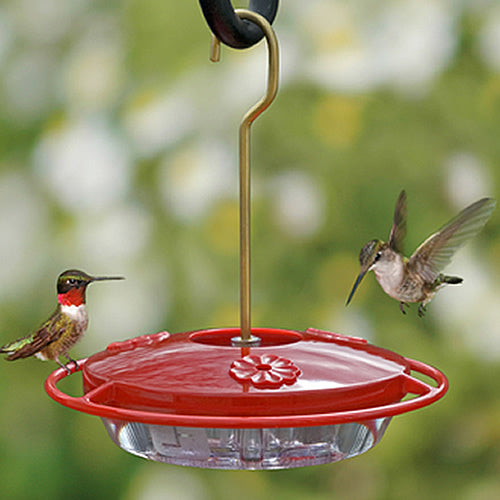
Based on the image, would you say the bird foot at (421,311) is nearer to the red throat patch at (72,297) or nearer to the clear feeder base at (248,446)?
the clear feeder base at (248,446)

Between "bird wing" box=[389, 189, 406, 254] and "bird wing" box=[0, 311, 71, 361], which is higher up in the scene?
"bird wing" box=[389, 189, 406, 254]

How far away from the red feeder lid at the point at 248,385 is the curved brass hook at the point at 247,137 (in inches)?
4.1

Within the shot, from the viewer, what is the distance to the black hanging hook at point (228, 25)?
112 cm

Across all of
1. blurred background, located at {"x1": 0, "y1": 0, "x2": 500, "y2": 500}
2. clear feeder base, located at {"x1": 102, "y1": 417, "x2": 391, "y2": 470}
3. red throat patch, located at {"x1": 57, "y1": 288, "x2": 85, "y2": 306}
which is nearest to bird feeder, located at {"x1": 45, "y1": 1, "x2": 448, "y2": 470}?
clear feeder base, located at {"x1": 102, "y1": 417, "x2": 391, "y2": 470}

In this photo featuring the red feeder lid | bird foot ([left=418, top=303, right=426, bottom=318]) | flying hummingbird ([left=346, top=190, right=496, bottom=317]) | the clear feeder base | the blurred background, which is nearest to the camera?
the red feeder lid

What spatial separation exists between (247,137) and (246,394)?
17.7 inches

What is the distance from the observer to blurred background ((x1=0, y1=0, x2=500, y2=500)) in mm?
2480

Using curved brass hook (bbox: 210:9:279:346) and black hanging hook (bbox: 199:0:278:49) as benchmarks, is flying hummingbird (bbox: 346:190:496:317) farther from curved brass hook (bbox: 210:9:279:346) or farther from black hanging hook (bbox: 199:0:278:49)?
black hanging hook (bbox: 199:0:278:49)

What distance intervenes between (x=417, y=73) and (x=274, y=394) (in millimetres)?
1789

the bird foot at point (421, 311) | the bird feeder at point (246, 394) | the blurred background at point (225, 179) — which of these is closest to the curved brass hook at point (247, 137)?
the bird feeder at point (246, 394)

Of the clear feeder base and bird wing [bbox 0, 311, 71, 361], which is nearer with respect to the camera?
the clear feeder base

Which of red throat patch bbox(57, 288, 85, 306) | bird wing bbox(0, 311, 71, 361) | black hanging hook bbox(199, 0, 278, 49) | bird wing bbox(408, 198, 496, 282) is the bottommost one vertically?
bird wing bbox(0, 311, 71, 361)

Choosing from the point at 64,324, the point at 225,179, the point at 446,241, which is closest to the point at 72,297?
the point at 64,324

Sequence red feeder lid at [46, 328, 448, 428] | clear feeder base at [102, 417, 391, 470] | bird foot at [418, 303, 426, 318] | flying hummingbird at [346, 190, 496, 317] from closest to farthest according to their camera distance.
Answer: red feeder lid at [46, 328, 448, 428] < clear feeder base at [102, 417, 391, 470] < flying hummingbird at [346, 190, 496, 317] < bird foot at [418, 303, 426, 318]
